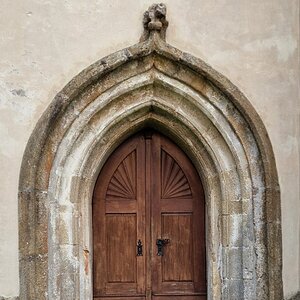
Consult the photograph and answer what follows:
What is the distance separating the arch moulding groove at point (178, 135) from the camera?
15.4ft

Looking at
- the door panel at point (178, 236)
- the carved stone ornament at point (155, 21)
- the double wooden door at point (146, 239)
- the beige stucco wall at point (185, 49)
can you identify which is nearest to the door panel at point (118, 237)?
the double wooden door at point (146, 239)

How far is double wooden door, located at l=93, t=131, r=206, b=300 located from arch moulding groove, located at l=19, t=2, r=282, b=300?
0.68 feet

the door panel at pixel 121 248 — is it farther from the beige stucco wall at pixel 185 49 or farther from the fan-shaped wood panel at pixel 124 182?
the beige stucco wall at pixel 185 49

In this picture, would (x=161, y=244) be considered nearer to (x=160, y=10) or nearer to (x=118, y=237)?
(x=118, y=237)

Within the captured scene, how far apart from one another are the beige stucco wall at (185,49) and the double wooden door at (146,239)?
837 mm

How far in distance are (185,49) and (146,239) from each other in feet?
5.64

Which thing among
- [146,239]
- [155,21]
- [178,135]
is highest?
[155,21]

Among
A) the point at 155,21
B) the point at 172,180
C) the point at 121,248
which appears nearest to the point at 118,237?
the point at 121,248

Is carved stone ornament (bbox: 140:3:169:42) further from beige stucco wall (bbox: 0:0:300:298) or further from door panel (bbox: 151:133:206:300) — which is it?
door panel (bbox: 151:133:206:300)

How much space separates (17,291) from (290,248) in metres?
2.28

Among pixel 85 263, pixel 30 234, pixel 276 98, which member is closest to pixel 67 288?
pixel 85 263

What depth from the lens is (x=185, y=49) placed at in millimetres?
4859

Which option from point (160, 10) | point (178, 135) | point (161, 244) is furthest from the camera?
point (161, 244)

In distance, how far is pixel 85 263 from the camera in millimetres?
4996
